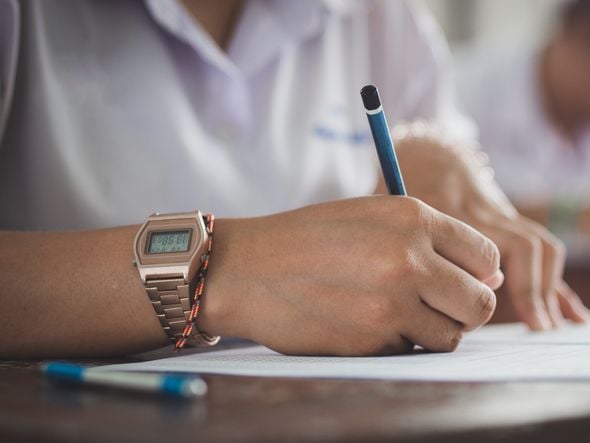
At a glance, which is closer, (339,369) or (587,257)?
(339,369)

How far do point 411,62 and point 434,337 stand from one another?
0.75 meters

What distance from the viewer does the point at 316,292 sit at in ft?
1.69

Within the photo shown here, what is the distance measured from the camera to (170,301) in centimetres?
53

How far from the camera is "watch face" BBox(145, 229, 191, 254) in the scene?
1.74ft

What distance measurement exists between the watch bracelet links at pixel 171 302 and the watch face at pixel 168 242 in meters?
0.02

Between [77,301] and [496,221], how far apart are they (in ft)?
1.53

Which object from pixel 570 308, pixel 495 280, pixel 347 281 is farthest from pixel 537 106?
pixel 347 281

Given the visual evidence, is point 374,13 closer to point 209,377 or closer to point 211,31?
point 211,31

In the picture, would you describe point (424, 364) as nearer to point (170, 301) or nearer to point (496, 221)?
point (170, 301)

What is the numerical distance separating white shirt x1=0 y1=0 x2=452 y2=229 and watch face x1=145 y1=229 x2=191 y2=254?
0.88 feet

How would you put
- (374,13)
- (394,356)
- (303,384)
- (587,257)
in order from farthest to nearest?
(587,257)
(374,13)
(394,356)
(303,384)

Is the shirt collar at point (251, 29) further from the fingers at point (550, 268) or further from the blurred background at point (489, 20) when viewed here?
the blurred background at point (489, 20)

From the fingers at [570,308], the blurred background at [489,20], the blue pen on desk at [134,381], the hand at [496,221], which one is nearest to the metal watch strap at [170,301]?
the blue pen on desk at [134,381]

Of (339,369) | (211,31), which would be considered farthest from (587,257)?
(339,369)
